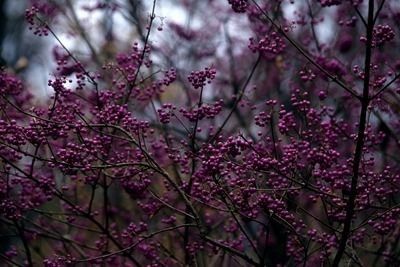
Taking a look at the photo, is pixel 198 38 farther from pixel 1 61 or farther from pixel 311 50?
pixel 1 61

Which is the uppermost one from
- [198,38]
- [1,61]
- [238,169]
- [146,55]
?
[198,38]

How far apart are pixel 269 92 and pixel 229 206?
236 inches

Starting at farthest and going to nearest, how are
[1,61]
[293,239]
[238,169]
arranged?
[1,61] → [293,239] → [238,169]

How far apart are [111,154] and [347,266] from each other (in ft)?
7.48

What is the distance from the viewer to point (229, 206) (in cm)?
447

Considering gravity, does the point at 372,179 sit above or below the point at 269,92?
below

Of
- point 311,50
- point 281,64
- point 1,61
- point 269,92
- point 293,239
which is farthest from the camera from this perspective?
point 269,92

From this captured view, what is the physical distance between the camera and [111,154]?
5605 millimetres

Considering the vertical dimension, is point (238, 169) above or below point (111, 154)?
below

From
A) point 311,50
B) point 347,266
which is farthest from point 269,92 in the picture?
point 347,266

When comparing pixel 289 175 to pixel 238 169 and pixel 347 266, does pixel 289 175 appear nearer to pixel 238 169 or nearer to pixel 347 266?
pixel 238 169

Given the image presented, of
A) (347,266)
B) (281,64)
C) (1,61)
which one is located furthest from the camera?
(281,64)

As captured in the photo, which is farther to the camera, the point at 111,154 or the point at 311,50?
the point at 311,50

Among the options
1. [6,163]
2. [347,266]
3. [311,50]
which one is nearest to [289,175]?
[347,266]
